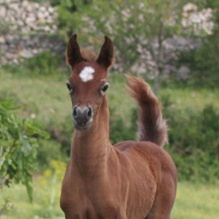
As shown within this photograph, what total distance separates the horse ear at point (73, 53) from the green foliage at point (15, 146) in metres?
1.58

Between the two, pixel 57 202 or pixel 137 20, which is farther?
pixel 137 20

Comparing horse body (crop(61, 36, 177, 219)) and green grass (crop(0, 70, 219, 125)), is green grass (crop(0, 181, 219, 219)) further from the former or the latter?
green grass (crop(0, 70, 219, 125))

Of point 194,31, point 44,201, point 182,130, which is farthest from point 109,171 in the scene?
point 194,31

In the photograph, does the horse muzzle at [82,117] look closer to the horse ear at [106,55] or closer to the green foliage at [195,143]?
the horse ear at [106,55]

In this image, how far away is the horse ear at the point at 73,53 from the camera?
311 inches

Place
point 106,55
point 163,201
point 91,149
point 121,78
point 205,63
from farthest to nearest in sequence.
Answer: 1. point 121,78
2. point 205,63
3. point 163,201
4. point 106,55
5. point 91,149

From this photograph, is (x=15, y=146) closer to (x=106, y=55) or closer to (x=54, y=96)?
(x=106, y=55)

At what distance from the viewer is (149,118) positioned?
401 inches

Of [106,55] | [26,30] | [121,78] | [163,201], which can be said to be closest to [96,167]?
[106,55]

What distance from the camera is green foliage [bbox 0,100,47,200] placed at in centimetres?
939

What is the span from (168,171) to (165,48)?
2078 centimetres

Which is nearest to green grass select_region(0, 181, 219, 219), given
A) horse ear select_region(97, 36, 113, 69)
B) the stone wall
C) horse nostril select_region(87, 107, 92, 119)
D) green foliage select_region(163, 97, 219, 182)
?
green foliage select_region(163, 97, 219, 182)

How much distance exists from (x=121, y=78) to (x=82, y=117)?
21188 mm

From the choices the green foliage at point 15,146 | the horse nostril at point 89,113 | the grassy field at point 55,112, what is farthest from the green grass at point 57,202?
the horse nostril at point 89,113
